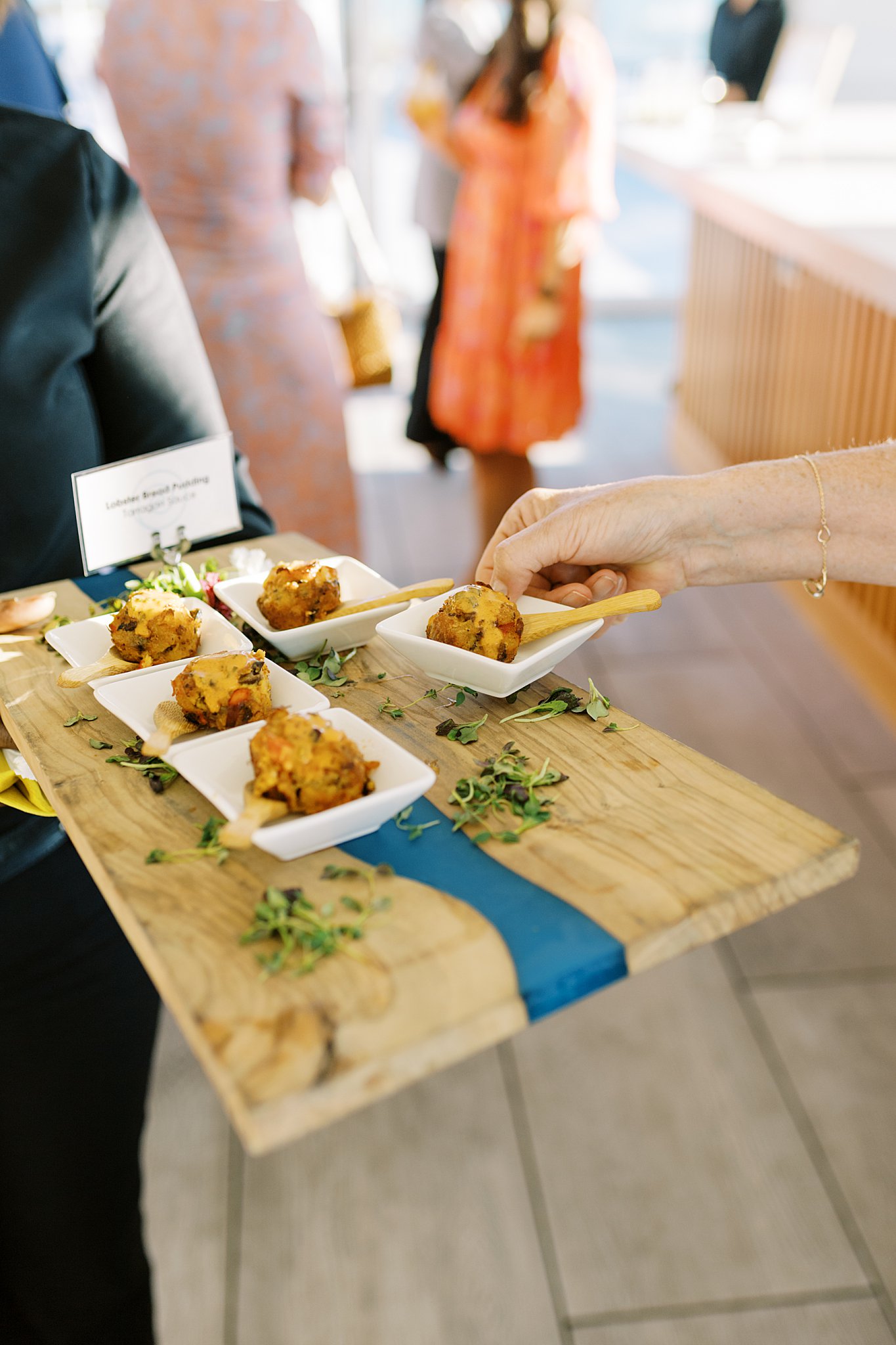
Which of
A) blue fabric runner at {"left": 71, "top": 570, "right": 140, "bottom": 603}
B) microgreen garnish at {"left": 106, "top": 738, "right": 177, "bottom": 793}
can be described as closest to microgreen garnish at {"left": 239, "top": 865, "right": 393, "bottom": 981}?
microgreen garnish at {"left": 106, "top": 738, "right": 177, "bottom": 793}

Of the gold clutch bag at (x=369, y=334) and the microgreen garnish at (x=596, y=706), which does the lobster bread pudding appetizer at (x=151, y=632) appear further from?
the gold clutch bag at (x=369, y=334)

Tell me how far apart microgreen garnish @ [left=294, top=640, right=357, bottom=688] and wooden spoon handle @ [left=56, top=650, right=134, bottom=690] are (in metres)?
0.14

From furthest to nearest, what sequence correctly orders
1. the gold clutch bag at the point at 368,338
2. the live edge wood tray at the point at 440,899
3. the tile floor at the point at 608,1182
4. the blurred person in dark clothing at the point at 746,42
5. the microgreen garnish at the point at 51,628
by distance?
the blurred person in dark clothing at the point at 746,42 → the gold clutch bag at the point at 368,338 → the tile floor at the point at 608,1182 → the microgreen garnish at the point at 51,628 → the live edge wood tray at the point at 440,899

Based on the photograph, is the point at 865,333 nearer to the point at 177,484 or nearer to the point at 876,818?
the point at 876,818

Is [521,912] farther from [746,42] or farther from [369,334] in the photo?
[746,42]

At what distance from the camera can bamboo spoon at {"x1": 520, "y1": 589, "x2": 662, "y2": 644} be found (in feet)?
2.92

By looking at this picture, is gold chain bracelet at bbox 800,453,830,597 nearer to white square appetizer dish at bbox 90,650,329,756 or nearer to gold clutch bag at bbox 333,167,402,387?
white square appetizer dish at bbox 90,650,329,756

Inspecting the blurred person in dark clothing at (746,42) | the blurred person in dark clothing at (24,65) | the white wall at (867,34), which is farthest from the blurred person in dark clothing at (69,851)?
the white wall at (867,34)

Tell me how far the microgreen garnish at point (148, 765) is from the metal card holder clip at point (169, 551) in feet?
0.98

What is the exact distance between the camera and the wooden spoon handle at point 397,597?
948mm

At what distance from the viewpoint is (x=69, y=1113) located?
3.76ft

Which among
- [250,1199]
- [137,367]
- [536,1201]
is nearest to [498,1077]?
[536,1201]

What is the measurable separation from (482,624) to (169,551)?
0.38 m

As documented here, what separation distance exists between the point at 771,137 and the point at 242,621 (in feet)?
11.7
